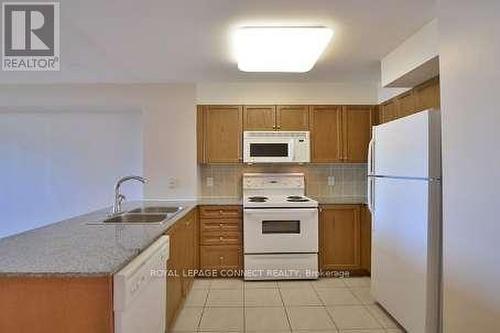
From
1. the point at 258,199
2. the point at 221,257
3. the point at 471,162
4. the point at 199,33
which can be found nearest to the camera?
the point at 471,162

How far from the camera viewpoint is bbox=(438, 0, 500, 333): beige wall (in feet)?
4.74

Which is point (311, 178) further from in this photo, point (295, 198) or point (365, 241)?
point (365, 241)

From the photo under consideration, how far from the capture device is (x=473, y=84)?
1.58m

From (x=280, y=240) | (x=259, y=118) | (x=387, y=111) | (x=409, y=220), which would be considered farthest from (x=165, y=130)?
(x=409, y=220)

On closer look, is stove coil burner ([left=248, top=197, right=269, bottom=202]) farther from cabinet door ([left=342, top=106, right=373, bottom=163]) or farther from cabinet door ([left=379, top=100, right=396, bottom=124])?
cabinet door ([left=379, top=100, right=396, bottom=124])

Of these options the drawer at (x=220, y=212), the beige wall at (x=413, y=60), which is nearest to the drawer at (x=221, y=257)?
the drawer at (x=220, y=212)

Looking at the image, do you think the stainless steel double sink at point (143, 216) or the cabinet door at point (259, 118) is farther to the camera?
the cabinet door at point (259, 118)

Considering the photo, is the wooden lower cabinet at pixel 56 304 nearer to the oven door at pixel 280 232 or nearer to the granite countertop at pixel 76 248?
the granite countertop at pixel 76 248

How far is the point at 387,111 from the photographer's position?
13.4ft

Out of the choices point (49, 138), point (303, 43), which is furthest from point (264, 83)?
point (49, 138)

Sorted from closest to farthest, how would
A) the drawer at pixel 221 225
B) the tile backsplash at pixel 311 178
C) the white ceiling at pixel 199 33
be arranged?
1. the white ceiling at pixel 199 33
2. the drawer at pixel 221 225
3. the tile backsplash at pixel 311 178

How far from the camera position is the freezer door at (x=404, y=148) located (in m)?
2.33

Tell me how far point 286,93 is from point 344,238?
6.09 ft

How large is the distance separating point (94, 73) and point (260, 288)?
9.54ft
